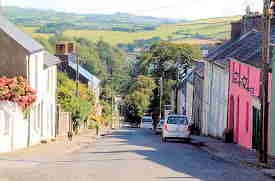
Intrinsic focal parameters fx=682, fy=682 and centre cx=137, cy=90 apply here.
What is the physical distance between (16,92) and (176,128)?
9.75m

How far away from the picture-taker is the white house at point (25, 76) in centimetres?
2878

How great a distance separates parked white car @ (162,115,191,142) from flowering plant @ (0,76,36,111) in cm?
838

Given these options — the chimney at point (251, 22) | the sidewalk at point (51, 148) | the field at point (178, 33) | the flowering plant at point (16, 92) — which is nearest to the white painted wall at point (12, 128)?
the sidewalk at point (51, 148)

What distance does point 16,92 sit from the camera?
32.0 meters

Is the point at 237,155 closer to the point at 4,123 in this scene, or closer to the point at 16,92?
the point at 4,123

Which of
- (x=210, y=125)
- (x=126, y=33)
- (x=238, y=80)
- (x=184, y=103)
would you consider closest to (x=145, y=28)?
(x=126, y=33)

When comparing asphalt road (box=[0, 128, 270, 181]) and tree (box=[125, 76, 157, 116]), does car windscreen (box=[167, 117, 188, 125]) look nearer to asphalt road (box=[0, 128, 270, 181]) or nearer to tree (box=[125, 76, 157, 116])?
asphalt road (box=[0, 128, 270, 181])

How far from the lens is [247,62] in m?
31.7

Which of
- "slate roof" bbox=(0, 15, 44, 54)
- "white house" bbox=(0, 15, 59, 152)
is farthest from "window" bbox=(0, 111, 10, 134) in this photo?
"slate roof" bbox=(0, 15, 44, 54)

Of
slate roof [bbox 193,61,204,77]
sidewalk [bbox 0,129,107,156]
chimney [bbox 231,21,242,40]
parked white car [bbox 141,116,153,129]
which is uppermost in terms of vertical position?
chimney [bbox 231,21,242,40]

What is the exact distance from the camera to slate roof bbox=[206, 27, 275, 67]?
1281 inches

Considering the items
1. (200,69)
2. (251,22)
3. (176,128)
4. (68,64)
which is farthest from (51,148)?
(68,64)

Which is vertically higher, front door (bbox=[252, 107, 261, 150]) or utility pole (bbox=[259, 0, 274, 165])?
utility pole (bbox=[259, 0, 274, 165])

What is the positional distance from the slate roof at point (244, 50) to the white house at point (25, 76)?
35.1ft
